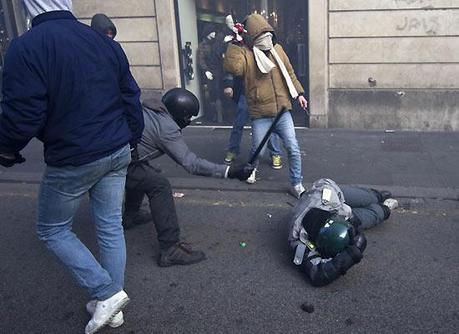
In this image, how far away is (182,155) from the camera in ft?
10.3

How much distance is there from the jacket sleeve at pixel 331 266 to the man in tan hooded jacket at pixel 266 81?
1.66 metres

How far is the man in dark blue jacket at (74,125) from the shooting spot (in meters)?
2.14

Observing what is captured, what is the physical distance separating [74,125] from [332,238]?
1666 mm

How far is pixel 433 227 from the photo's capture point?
151 inches

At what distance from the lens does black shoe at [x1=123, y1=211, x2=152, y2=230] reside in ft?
13.3

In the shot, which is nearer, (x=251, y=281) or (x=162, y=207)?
(x=251, y=281)

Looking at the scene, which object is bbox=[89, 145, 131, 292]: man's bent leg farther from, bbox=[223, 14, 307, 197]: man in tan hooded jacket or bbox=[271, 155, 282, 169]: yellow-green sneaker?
bbox=[271, 155, 282, 169]: yellow-green sneaker

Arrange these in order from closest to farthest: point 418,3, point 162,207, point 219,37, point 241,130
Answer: point 162,207 → point 241,130 → point 418,3 → point 219,37

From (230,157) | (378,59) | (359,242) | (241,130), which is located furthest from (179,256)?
(378,59)

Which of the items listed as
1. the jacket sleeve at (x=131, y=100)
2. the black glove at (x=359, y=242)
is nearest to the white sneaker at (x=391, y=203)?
the black glove at (x=359, y=242)

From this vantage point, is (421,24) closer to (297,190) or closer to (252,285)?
(297,190)

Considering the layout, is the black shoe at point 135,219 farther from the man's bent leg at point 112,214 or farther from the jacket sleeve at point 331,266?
the jacket sleeve at point 331,266

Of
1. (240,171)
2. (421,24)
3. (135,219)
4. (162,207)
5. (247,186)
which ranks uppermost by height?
(421,24)

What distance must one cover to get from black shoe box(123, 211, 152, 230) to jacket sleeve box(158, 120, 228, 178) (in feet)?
3.48
